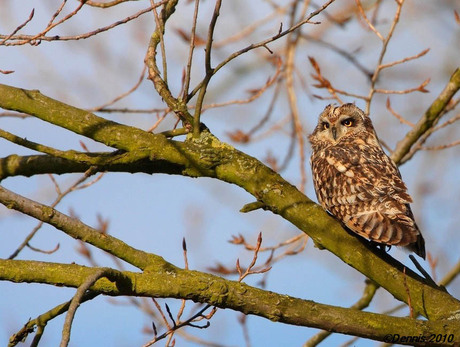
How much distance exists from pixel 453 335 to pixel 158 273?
1.51 meters

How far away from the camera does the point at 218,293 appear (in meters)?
Answer: 3.03

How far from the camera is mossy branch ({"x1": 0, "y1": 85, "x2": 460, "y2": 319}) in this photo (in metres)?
3.66

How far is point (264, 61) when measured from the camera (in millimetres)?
6562

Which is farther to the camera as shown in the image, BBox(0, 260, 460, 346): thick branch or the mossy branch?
the mossy branch

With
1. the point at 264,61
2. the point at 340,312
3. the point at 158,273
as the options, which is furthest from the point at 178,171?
the point at 264,61

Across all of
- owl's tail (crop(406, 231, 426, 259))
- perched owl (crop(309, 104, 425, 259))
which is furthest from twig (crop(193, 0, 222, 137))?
owl's tail (crop(406, 231, 426, 259))

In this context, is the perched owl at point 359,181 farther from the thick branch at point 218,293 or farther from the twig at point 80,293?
the twig at point 80,293

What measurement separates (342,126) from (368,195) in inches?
52.3

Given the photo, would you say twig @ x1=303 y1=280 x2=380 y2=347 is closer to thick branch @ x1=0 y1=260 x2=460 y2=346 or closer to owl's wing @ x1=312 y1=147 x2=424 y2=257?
owl's wing @ x1=312 y1=147 x2=424 y2=257

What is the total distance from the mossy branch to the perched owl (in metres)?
0.36

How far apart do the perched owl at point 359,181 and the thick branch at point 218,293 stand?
1.03 m

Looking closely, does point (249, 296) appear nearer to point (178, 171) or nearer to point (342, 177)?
point (178, 171)

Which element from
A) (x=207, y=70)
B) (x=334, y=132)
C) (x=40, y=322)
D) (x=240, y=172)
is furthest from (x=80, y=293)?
(x=334, y=132)

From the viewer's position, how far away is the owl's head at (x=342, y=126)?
18.8ft
